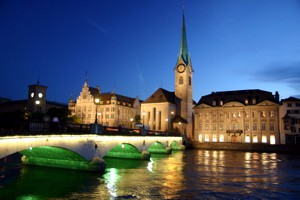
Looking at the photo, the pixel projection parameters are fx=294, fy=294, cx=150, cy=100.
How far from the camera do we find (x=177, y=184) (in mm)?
25547

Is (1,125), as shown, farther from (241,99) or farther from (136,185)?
(241,99)

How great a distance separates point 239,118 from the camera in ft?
279

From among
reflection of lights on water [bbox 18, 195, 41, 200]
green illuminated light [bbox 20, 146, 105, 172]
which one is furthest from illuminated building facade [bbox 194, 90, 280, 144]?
reflection of lights on water [bbox 18, 195, 41, 200]

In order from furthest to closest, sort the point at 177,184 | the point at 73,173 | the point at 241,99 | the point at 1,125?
the point at 241,99
the point at 73,173
the point at 177,184
the point at 1,125

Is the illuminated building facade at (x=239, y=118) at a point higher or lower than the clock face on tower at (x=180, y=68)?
lower

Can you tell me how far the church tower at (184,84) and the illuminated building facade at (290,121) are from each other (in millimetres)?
31218

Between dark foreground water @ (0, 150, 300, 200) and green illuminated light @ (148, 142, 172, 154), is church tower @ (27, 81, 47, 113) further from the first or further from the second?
dark foreground water @ (0, 150, 300, 200)

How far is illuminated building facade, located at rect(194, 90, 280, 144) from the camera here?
80244mm

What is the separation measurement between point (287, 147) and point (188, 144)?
25534 millimetres

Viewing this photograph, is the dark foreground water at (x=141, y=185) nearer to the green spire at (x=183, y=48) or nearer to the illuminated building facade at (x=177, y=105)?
A: the illuminated building facade at (x=177, y=105)

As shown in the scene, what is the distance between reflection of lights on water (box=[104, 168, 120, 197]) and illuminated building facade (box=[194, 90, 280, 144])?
197 ft

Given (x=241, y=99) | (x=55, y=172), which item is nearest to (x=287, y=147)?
(x=241, y=99)

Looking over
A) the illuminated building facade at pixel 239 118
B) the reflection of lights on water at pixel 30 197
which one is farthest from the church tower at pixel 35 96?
the reflection of lights on water at pixel 30 197

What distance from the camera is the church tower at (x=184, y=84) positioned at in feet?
330
